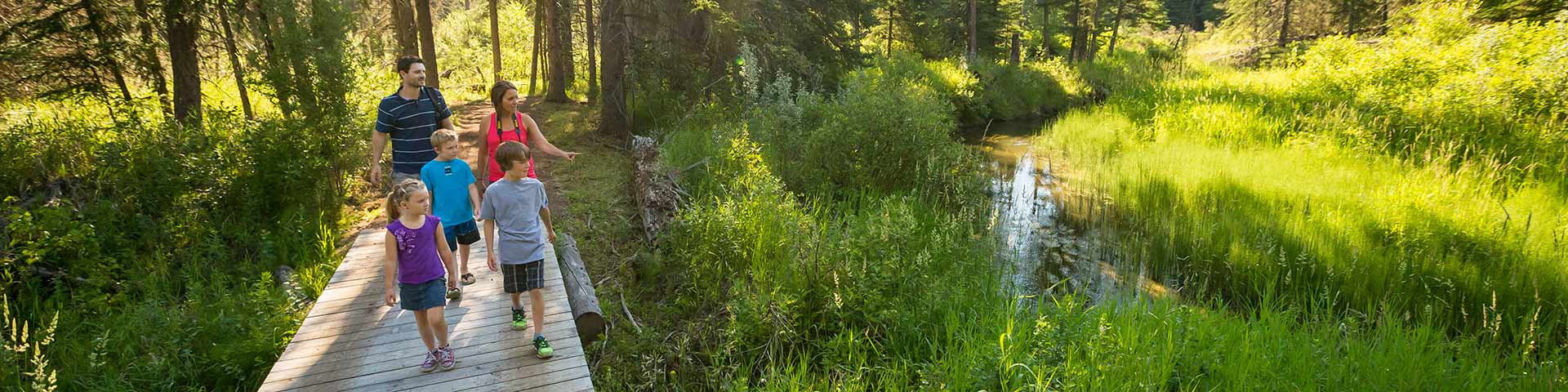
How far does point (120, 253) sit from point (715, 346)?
5406 millimetres

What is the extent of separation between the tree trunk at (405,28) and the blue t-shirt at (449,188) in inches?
354

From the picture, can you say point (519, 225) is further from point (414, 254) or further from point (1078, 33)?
point (1078, 33)

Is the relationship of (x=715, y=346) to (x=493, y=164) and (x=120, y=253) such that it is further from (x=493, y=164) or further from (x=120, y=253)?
(x=120, y=253)

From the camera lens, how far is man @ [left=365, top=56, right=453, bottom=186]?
5238mm

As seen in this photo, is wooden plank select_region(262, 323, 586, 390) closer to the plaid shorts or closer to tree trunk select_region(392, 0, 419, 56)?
the plaid shorts

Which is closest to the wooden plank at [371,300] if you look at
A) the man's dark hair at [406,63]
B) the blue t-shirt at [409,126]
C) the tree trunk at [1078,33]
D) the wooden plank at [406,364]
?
the wooden plank at [406,364]

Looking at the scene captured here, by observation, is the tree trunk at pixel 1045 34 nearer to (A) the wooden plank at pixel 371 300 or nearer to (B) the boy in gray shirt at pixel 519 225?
(A) the wooden plank at pixel 371 300

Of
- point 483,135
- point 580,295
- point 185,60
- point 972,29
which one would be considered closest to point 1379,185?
point 580,295

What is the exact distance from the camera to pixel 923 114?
10109 millimetres

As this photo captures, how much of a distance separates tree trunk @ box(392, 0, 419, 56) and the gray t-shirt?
981cm

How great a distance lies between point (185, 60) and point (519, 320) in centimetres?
692

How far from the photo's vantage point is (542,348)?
13.5 ft

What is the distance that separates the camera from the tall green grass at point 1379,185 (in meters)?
5.22

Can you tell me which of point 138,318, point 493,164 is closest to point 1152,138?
point 493,164
